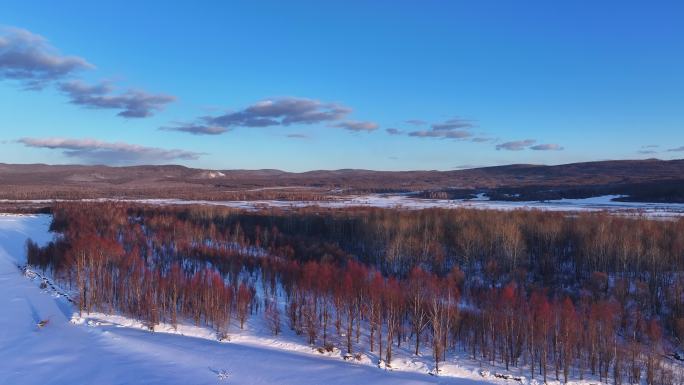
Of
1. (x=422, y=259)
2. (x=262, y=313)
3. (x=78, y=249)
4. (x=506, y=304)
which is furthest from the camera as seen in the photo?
(x=422, y=259)

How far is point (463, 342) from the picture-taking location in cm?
1981

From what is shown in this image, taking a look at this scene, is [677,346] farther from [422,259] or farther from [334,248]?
[334,248]

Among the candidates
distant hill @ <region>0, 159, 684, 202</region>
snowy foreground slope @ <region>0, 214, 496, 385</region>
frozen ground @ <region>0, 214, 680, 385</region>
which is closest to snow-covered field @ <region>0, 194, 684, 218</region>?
distant hill @ <region>0, 159, 684, 202</region>

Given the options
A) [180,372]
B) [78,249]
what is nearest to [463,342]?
[180,372]

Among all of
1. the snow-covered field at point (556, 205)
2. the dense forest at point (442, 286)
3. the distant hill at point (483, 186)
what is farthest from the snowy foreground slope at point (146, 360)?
the distant hill at point (483, 186)

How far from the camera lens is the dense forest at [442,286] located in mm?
18094

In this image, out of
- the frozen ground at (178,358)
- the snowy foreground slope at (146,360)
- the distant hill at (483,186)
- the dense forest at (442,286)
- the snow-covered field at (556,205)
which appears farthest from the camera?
the distant hill at (483,186)

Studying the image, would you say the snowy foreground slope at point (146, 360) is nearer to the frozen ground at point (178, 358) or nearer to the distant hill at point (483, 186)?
the frozen ground at point (178, 358)

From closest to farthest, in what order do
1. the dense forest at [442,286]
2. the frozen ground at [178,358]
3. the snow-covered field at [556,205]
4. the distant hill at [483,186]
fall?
the frozen ground at [178,358] < the dense forest at [442,286] < the snow-covered field at [556,205] < the distant hill at [483,186]

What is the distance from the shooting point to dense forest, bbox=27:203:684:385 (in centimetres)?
1809

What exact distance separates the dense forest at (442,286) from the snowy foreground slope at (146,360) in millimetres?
1547

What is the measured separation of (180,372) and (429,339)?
10.0 metres

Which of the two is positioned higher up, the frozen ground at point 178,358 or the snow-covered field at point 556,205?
the snow-covered field at point 556,205

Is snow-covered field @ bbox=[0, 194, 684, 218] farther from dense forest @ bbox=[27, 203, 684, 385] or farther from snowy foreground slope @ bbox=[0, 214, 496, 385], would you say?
snowy foreground slope @ bbox=[0, 214, 496, 385]
